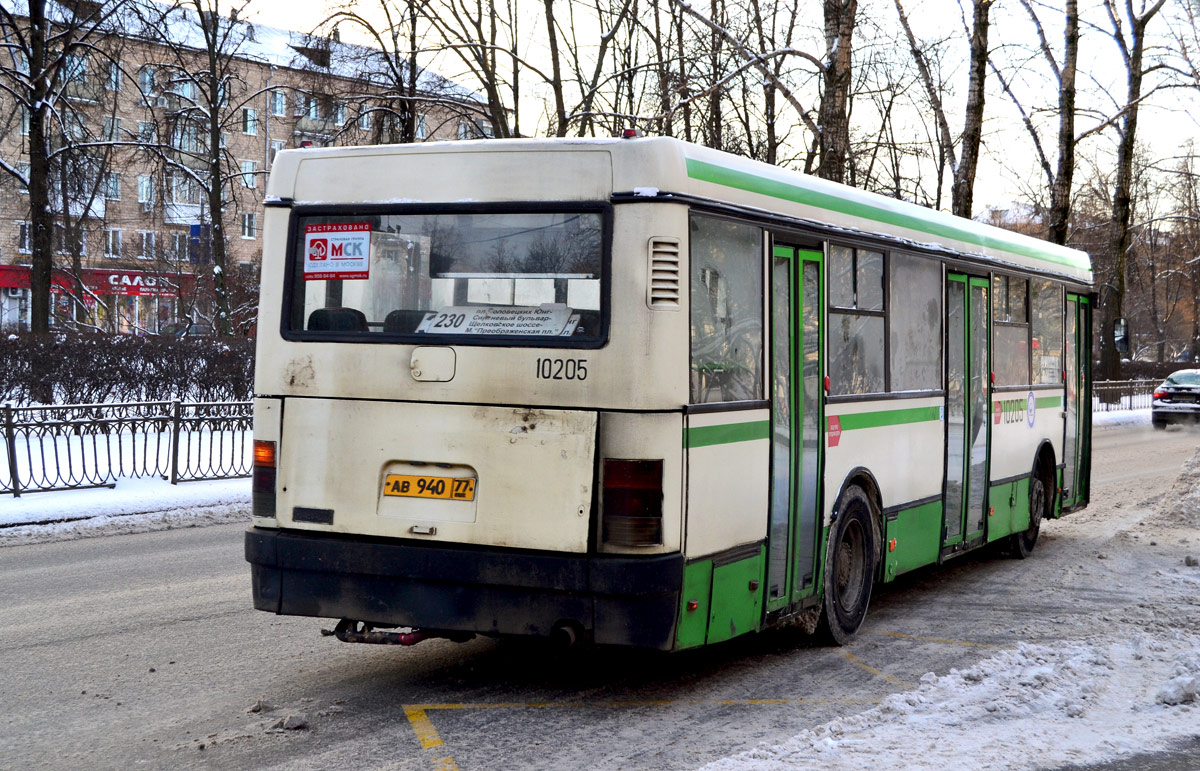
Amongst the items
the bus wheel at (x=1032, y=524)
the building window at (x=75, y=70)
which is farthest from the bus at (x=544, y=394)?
the building window at (x=75, y=70)

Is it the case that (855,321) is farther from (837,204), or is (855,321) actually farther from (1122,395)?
(1122,395)

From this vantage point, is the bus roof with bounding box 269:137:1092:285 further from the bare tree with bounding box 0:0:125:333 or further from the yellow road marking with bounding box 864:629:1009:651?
the bare tree with bounding box 0:0:125:333

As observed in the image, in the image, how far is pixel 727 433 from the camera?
6332mm

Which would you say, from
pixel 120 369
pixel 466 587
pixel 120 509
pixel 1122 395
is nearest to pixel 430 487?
pixel 466 587

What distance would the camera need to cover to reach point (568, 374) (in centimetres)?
592

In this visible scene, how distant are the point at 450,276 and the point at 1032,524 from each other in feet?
23.9

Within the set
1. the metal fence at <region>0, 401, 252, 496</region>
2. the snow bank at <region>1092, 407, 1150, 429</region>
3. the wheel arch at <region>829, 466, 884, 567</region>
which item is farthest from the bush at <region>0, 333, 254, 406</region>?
the snow bank at <region>1092, 407, 1150, 429</region>

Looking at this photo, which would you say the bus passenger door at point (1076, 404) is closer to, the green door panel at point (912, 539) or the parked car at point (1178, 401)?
the green door panel at point (912, 539)

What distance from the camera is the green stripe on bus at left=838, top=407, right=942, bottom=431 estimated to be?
769cm

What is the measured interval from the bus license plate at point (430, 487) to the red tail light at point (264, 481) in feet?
2.09

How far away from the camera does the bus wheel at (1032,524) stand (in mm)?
11453

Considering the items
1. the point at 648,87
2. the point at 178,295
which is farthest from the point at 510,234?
the point at 178,295

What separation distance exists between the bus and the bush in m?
14.2

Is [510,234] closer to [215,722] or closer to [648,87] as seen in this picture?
[215,722]
